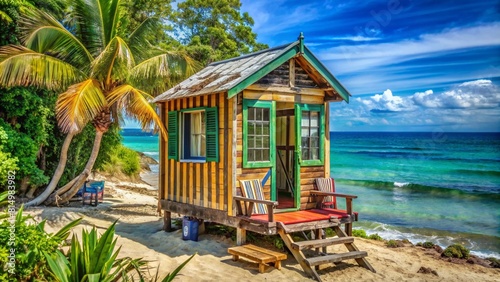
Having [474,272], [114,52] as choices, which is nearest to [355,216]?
[474,272]

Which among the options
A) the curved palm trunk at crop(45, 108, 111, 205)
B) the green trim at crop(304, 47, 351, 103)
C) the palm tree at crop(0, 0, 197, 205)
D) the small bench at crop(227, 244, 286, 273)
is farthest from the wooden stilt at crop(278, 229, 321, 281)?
the curved palm trunk at crop(45, 108, 111, 205)

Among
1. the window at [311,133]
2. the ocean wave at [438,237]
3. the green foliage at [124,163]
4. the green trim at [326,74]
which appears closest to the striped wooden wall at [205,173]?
the window at [311,133]

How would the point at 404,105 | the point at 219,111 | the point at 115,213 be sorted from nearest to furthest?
the point at 219,111, the point at 115,213, the point at 404,105

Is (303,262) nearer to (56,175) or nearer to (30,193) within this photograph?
(56,175)

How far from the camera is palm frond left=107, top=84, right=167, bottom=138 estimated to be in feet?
37.4

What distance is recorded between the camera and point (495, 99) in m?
46.9

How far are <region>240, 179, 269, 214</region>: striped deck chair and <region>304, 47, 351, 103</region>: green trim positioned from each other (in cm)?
277

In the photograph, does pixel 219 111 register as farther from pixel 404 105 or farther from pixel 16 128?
pixel 404 105

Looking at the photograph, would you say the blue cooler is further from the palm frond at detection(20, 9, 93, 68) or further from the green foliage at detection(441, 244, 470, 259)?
the green foliage at detection(441, 244, 470, 259)

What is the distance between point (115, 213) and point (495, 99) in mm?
45988

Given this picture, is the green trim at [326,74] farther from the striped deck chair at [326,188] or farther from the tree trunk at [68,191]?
the tree trunk at [68,191]

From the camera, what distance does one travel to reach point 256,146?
356 inches

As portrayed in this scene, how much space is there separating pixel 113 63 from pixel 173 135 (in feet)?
11.1

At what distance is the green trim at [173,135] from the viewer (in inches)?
405
